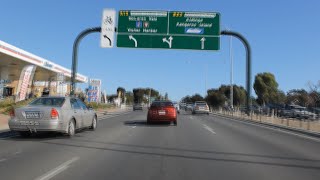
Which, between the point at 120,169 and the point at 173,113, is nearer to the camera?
the point at 120,169

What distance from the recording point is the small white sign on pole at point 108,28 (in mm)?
30406

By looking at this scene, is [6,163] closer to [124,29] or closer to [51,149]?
[51,149]

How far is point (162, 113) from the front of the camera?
89.9 feet

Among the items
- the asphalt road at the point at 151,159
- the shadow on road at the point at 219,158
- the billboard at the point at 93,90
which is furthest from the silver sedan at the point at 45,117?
the billboard at the point at 93,90

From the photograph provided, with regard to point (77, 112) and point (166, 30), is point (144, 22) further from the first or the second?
point (77, 112)

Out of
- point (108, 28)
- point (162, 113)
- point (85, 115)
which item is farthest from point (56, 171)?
point (108, 28)

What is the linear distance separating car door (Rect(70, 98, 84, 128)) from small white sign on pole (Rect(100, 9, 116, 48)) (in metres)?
12.5

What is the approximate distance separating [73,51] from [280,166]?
23082mm

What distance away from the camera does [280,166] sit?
34.4 feet

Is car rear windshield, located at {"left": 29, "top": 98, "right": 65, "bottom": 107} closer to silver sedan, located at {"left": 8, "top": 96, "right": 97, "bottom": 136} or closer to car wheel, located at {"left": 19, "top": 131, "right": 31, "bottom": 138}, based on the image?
silver sedan, located at {"left": 8, "top": 96, "right": 97, "bottom": 136}

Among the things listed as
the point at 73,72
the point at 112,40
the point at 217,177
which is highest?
the point at 112,40

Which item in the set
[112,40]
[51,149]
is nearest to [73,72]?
[112,40]

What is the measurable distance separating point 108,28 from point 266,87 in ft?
240

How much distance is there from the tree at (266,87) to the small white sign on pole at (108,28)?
72280 millimetres
